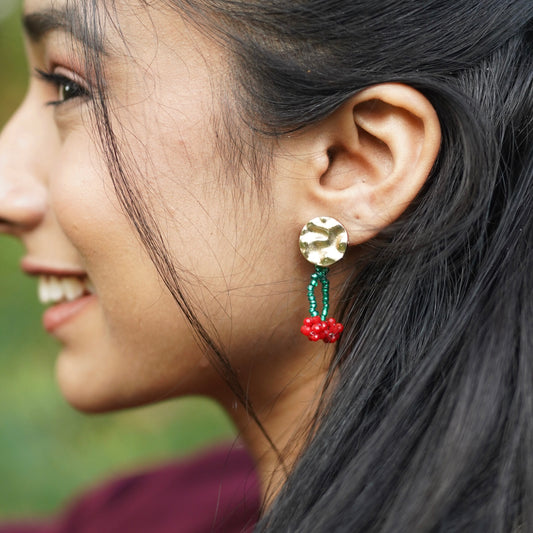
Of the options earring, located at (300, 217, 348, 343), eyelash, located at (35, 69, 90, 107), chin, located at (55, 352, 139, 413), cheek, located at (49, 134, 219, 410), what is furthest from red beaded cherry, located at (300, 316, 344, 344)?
eyelash, located at (35, 69, 90, 107)

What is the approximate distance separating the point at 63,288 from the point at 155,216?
0.38m

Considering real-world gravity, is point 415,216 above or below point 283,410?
above

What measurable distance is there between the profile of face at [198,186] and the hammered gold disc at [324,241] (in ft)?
0.09

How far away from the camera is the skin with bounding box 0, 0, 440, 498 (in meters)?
1.25

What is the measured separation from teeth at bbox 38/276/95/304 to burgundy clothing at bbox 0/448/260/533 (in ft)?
2.49

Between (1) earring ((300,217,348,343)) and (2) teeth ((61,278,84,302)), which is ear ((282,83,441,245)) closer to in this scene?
(1) earring ((300,217,348,343))

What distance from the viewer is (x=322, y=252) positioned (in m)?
1.25

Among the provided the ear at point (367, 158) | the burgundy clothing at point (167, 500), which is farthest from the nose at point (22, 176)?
the burgundy clothing at point (167, 500)

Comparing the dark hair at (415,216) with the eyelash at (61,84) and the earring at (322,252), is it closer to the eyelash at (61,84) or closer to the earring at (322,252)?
the earring at (322,252)

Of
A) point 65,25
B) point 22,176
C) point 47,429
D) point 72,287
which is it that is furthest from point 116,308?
point 47,429

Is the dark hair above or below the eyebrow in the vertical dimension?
below

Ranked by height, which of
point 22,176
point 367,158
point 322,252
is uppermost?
point 22,176

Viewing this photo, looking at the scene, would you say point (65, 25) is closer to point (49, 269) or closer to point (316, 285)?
point (49, 269)

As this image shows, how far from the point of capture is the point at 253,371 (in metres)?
1.42
